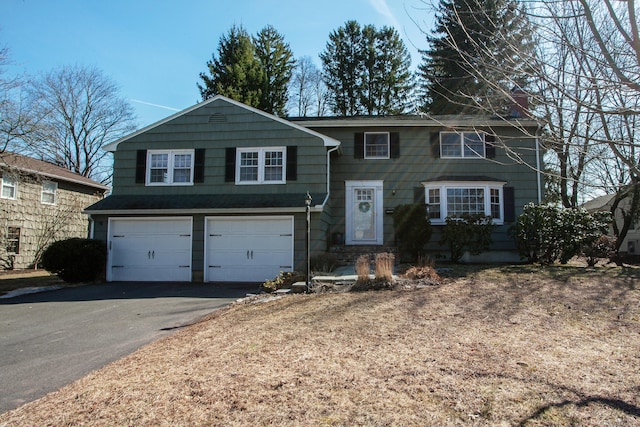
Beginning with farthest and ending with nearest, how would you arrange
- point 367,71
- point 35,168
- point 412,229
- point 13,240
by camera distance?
1. point 367,71
2. point 35,168
3. point 13,240
4. point 412,229

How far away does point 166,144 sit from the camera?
45.9 feet

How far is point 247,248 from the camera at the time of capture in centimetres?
1293

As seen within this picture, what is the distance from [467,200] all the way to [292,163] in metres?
6.19

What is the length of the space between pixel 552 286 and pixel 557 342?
4.22 metres

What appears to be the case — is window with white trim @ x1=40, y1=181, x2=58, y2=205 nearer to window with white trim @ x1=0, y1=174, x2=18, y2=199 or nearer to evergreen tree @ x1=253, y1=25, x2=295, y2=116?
window with white trim @ x1=0, y1=174, x2=18, y2=199

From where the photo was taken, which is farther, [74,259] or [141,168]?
[141,168]

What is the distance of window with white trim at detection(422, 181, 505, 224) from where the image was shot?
14.2 m

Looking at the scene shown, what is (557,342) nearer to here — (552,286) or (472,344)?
(472,344)

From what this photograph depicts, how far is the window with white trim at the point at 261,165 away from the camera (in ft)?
44.3

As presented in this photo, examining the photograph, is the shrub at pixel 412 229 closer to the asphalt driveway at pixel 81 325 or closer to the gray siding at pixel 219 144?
the gray siding at pixel 219 144

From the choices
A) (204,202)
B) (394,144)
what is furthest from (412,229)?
(204,202)

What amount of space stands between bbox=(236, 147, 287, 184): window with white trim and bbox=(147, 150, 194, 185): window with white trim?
5.79 ft

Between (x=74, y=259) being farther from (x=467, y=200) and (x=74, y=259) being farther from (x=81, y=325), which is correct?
(x=467, y=200)

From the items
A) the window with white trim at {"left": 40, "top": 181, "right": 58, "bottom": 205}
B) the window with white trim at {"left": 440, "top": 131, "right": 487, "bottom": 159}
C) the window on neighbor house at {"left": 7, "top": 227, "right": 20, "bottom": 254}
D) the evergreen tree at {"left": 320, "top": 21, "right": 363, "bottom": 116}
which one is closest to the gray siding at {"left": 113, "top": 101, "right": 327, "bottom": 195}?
the window with white trim at {"left": 440, "top": 131, "right": 487, "bottom": 159}
